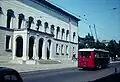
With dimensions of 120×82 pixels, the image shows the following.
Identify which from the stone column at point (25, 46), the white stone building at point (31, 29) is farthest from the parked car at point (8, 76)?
the stone column at point (25, 46)

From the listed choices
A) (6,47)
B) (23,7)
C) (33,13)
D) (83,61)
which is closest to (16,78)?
(83,61)

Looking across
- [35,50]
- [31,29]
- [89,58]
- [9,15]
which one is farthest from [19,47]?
[89,58]

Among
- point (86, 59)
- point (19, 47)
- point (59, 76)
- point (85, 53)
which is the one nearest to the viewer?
point (59, 76)

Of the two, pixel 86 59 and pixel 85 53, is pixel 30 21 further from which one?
pixel 86 59

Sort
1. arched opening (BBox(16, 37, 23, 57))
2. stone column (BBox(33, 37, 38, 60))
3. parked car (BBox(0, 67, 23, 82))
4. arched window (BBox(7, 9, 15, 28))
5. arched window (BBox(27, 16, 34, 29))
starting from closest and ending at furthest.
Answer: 1. parked car (BBox(0, 67, 23, 82))
2. arched window (BBox(7, 9, 15, 28))
3. arched opening (BBox(16, 37, 23, 57))
4. stone column (BBox(33, 37, 38, 60))
5. arched window (BBox(27, 16, 34, 29))

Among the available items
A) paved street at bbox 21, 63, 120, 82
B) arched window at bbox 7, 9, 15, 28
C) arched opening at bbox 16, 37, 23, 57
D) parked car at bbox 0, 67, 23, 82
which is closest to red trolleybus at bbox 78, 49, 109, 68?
paved street at bbox 21, 63, 120, 82

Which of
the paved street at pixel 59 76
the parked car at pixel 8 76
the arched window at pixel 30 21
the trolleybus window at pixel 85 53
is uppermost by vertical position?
the arched window at pixel 30 21

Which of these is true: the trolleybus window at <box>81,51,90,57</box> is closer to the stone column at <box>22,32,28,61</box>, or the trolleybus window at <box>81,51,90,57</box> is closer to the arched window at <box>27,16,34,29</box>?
the stone column at <box>22,32,28,61</box>

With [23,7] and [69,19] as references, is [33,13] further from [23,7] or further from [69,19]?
[69,19]

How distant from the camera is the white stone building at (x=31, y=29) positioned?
129ft

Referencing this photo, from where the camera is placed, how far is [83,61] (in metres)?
30.3

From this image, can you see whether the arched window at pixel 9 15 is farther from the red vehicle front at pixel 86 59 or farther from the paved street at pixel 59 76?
the paved street at pixel 59 76

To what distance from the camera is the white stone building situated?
39.2 m

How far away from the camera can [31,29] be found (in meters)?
40.7
